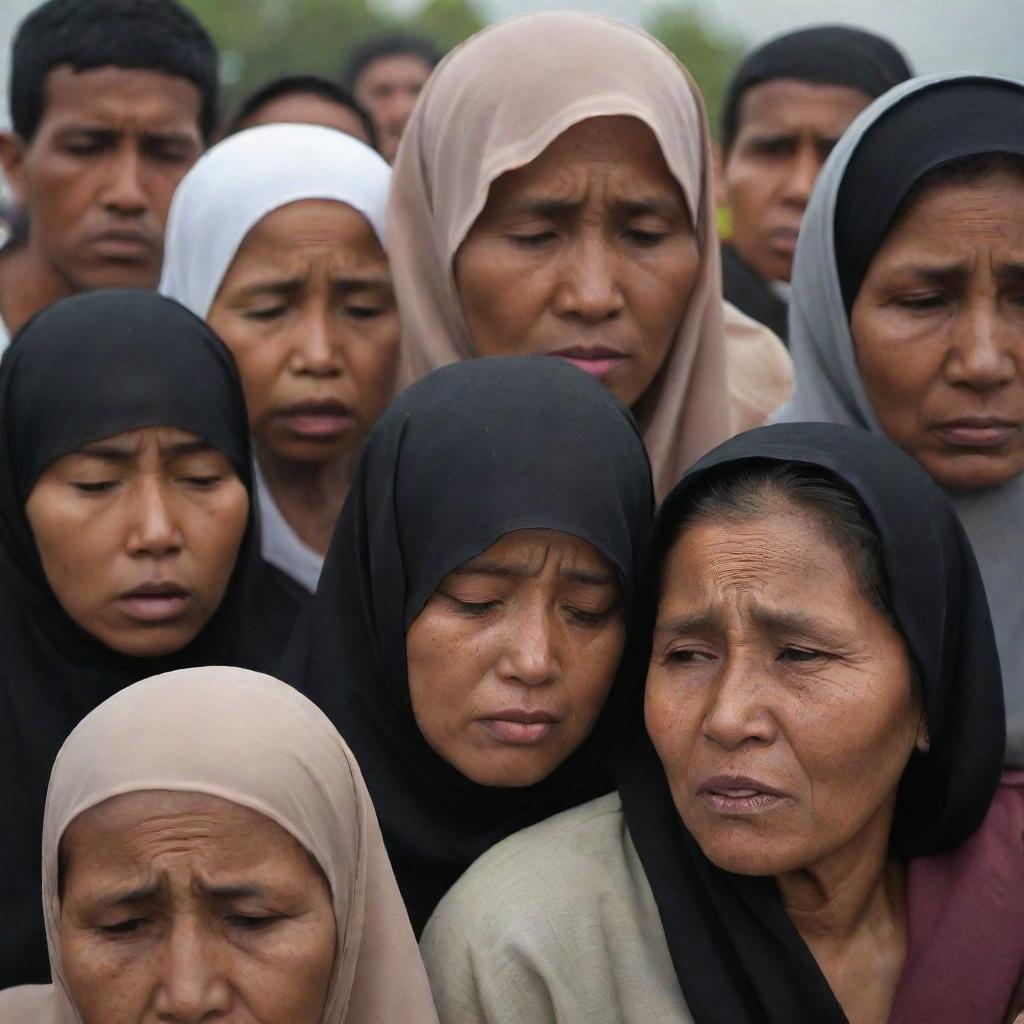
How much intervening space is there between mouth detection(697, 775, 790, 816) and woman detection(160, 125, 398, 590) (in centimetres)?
174

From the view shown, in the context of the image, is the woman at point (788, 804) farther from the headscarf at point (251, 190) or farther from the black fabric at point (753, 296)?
the black fabric at point (753, 296)

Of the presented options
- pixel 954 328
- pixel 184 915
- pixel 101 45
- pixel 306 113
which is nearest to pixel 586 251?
pixel 954 328

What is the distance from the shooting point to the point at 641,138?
13.9 ft

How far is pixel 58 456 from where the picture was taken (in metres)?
3.90

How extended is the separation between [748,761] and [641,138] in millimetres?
1695

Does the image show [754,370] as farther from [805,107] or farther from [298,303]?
[298,303]

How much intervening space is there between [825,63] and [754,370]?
143 cm

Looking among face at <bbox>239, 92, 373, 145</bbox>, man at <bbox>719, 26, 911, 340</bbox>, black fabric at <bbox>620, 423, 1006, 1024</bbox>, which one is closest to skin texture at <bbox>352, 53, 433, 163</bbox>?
face at <bbox>239, 92, 373, 145</bbox>

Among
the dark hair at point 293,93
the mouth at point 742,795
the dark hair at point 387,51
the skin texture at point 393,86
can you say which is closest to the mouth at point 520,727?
the mouth at point 742,795

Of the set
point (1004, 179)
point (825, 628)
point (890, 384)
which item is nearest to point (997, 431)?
point (890, 384)

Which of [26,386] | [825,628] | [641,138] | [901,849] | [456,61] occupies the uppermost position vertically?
[456,61]

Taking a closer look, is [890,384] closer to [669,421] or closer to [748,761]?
[669,421]

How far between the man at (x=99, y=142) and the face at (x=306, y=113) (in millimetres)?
539

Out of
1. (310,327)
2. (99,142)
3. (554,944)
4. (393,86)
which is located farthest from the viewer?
(393,86)
